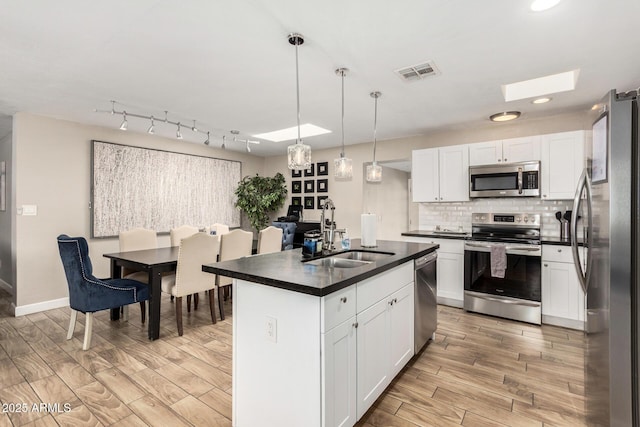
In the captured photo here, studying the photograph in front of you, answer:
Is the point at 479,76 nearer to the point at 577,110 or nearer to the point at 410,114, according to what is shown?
the point at 410,114

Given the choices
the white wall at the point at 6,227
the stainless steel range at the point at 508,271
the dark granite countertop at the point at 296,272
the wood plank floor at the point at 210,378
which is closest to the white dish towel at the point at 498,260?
the stainless steel range at the point at 508,271

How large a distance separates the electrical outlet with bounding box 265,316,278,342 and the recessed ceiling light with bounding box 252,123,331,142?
3238 mm

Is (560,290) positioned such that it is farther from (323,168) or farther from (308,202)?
(308,202)

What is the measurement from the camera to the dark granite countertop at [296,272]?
1538mm

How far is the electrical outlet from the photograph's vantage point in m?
1.67

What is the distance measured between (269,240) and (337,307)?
2667 millimetres

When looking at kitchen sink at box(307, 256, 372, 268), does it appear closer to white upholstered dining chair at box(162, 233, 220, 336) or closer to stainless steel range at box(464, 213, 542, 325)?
white upholstered dining chair at box(162, 233, 220, 336)

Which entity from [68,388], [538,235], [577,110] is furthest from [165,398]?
[577,110]

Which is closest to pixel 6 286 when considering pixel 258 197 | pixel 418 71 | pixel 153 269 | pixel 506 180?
pixel 153 269

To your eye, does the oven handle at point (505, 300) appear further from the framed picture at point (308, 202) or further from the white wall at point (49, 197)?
the white wall at point (49, 197)

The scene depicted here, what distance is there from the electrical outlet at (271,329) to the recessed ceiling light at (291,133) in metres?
3.24

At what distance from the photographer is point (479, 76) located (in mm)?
2750

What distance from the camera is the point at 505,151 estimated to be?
156 inches

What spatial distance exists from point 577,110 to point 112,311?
595cm
